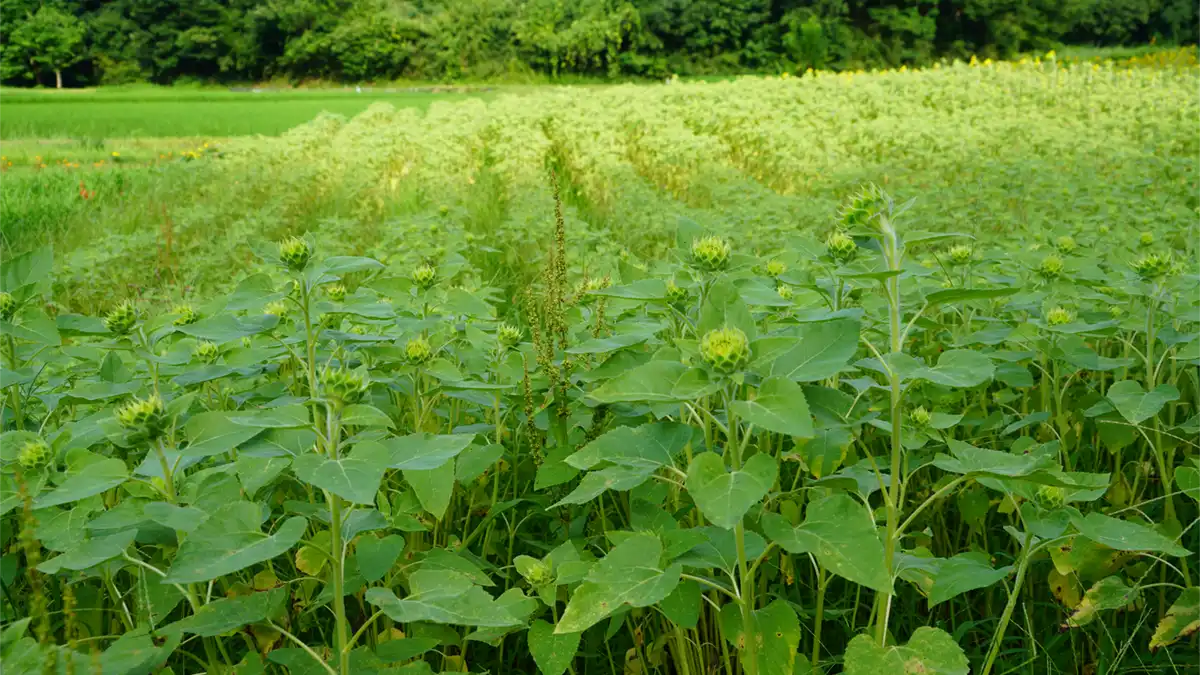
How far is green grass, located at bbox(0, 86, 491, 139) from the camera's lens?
1332 cm

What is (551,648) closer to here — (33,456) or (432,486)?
(432,486)

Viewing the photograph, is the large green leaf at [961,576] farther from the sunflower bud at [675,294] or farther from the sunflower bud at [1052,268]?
the sunflower bud at [1052,268]

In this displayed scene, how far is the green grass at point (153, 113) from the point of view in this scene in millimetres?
→ 13320

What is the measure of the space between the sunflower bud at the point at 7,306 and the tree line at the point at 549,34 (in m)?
25.4

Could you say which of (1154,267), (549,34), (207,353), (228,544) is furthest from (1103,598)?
(549,34)

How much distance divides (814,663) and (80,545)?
1.12 m

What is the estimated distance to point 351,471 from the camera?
1071 millimetres

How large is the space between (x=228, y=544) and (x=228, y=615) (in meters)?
0.18

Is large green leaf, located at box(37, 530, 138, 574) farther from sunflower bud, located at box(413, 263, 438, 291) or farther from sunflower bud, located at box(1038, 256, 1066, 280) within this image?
sunflower bud, located at box(1038, 256, 1066, 280)

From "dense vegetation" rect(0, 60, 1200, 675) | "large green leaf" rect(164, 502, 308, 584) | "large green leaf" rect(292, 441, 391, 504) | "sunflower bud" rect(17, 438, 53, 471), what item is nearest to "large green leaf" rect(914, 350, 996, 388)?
"dense vegetation" rect(0, 60, 1200, 675)

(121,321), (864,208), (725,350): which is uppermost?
(864,208)

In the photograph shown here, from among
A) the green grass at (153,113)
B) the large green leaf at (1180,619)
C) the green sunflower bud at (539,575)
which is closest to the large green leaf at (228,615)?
the green sunflower bud at (539,575)

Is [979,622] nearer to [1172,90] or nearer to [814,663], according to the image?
[814,663]

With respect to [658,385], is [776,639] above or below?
below
